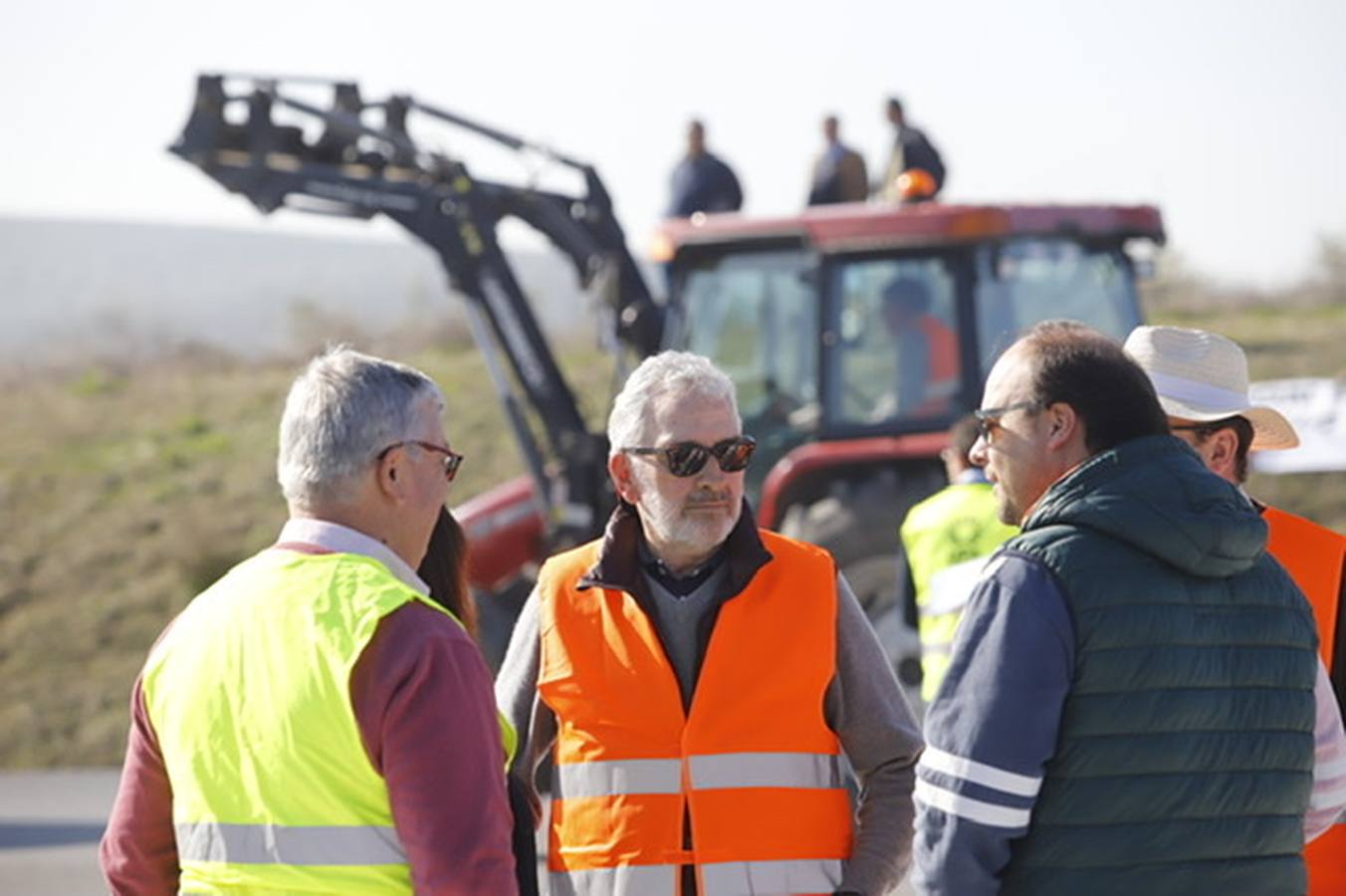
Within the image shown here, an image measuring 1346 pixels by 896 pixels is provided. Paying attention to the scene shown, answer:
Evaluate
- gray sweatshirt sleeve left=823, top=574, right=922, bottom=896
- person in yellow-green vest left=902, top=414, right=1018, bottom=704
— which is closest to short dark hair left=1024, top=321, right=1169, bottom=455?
gray sweatshirt sleeve left=823, top=574, right=922, bottom=896

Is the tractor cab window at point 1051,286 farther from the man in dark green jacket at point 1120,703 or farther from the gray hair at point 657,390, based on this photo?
the man in dark green jacket at point 1120,703

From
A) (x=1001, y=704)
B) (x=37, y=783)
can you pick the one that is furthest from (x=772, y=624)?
(x=37, y=783)

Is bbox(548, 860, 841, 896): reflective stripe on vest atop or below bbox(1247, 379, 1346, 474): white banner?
atop

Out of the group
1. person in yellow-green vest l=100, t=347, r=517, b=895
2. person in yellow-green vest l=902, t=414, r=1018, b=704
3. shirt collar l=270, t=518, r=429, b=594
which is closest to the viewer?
person in yellow-green vest l=100, t=347, r=517, b=895

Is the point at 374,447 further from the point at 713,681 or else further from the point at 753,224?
the point at 753,224

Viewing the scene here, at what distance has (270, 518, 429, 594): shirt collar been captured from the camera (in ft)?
11.1

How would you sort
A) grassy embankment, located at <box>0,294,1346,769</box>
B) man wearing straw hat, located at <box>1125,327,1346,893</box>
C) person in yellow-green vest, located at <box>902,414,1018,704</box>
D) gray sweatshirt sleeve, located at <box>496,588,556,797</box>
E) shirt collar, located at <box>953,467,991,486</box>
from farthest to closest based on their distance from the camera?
1. grassy embankment, located at <box>0,294,1346,769</box>
2. shirt collar, located at <box>953,467,991,486</box>
3. person in yellow-green vest, located at <box>902,414,1018,704</box>
4. gray sweatshirt sleeve, located at <box>496,588,556,797</box>
5. man wearing straw hat, located at <box>1125,327,1346,893</box>

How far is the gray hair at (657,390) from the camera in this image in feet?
13.8

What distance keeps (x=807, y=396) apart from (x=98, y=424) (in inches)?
630

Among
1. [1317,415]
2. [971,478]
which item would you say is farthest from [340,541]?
[1317,415]

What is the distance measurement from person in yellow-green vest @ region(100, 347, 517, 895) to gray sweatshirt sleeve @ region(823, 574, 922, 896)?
951 mm

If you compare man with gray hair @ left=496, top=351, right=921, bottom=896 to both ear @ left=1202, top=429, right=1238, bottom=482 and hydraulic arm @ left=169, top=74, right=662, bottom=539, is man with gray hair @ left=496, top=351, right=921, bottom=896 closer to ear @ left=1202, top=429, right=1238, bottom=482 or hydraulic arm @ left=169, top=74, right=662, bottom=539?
ear @ left=1202, top=429, right=1238, bottom=482

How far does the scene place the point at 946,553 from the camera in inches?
241

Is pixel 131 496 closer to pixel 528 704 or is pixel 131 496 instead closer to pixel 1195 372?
pixel 528 704
